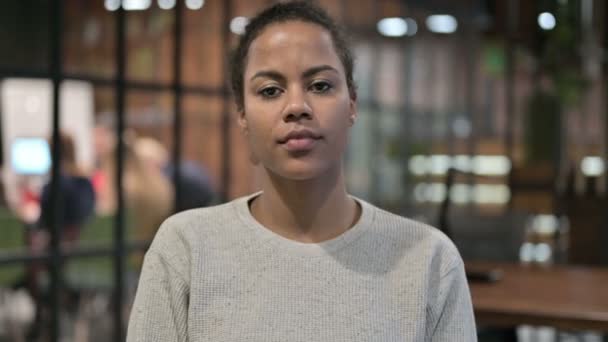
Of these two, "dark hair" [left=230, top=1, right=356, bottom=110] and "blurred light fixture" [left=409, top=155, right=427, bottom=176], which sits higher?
"dark hair" [left=230, top=1, right=356, bottom=110]

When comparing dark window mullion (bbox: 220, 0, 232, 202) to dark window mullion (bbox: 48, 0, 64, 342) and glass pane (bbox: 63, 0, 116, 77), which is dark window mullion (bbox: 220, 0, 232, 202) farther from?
dark window mullion (bbox: 48, 0, 64, 342)

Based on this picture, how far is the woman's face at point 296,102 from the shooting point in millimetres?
1214

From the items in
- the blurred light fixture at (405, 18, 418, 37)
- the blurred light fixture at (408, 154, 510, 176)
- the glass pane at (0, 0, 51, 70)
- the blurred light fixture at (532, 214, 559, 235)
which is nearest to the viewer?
the glass pane at (0, 0, 51, 70)

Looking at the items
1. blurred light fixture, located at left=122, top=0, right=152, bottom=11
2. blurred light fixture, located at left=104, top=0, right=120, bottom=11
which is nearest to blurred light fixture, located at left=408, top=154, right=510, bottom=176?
blurred light fixture, located at left=122, top=0, right=152, bottom=11

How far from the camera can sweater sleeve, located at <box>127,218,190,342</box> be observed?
4.00ft

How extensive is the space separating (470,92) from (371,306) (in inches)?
270

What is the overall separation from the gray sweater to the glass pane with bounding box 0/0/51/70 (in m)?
2.09

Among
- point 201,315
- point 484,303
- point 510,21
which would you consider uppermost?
point 510,21

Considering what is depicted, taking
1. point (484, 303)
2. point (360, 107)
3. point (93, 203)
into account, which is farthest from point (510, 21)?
point (484, 303)

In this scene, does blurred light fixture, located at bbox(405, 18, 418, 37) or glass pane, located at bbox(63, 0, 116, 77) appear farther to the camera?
blurred light fixture, located at bbox(405, 18, 418, 37)

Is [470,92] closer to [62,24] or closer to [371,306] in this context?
[62,24]

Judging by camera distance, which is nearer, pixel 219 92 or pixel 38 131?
pixel 38 131

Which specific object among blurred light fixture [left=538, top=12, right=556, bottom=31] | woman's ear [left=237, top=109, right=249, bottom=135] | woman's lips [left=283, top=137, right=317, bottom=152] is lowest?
woman's lips [left=283, top=137, right=317, bottom=152]

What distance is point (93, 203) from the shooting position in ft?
12.0
